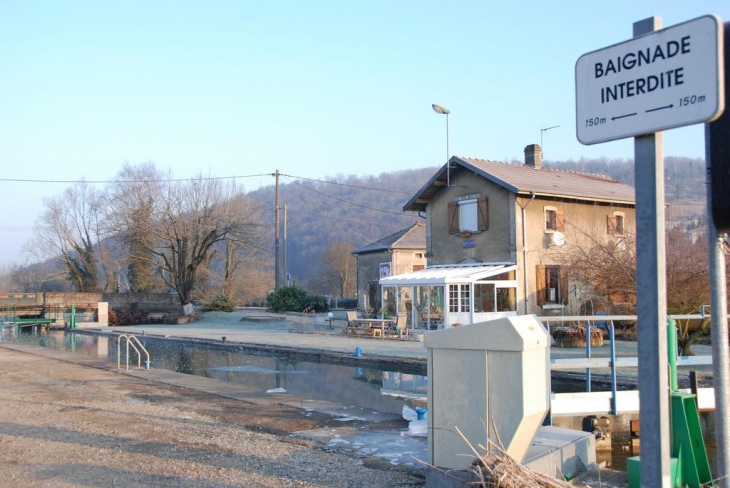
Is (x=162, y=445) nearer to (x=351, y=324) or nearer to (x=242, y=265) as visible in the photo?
(x=351, y=324)

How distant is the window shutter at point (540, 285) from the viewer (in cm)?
2403

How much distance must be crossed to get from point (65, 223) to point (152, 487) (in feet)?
179

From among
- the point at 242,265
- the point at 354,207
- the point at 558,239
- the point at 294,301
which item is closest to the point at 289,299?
the point at 294,301

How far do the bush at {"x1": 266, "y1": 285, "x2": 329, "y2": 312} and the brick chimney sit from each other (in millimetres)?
15437

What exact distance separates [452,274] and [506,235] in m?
2.47

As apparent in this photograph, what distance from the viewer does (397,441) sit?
732 centimetres

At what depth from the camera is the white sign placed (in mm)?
2467

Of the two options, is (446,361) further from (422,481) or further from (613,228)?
(613,228)

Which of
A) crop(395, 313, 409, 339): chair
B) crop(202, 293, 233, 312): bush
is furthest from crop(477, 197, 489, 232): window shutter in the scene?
crop(202, 293, 233, 312): bush

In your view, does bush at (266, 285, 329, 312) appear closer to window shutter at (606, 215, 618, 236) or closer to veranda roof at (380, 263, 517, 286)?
veranda roof at (380, 263, 517, 286)

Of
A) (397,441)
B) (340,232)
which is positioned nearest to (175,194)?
(397,441)

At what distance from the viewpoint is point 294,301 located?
123 ft

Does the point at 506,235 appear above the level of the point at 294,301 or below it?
above

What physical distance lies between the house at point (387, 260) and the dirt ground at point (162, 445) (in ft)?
89.5
